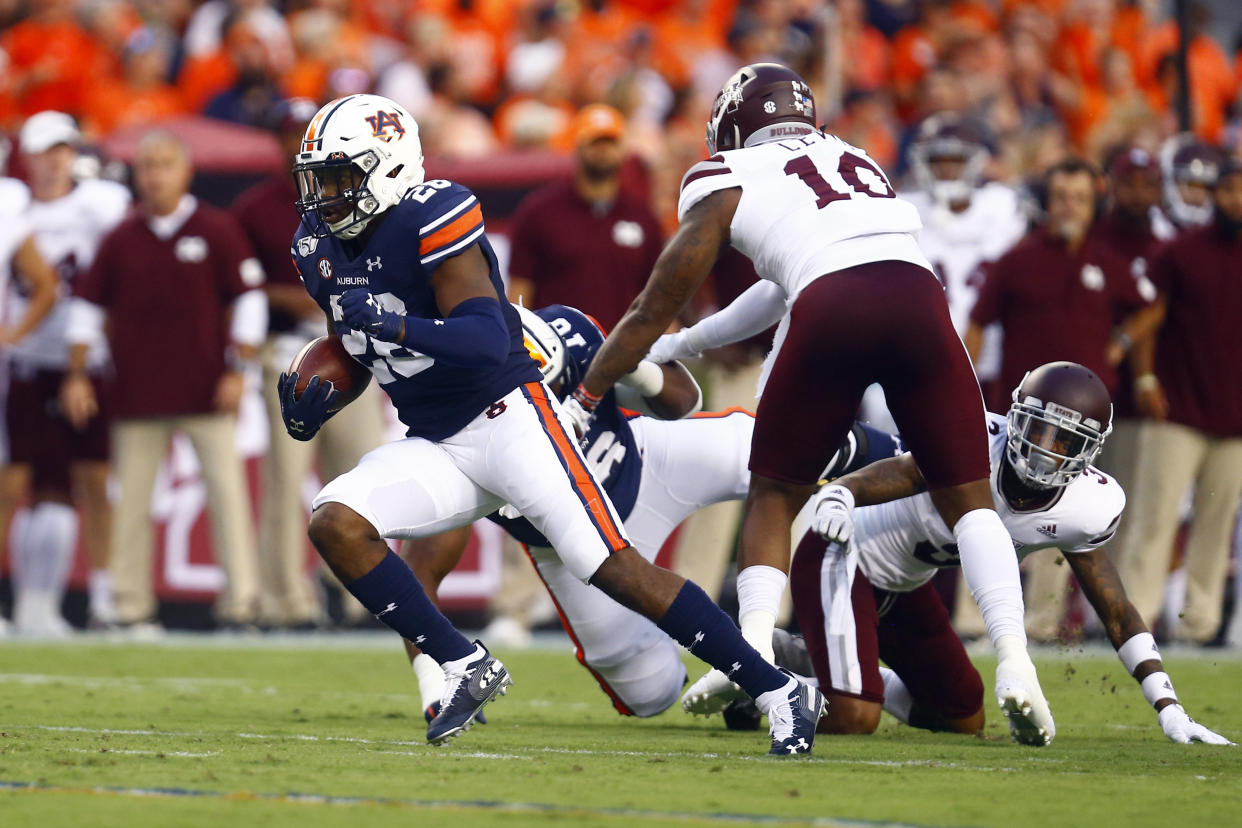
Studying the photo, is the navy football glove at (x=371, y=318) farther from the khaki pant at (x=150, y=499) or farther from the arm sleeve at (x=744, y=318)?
the khaki pant at (x=150, y=499)

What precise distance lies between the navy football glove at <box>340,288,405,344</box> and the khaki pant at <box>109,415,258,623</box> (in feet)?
15.2

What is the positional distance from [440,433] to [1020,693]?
165 cm

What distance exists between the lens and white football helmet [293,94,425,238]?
4840mm

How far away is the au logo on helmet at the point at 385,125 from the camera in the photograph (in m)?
4.92

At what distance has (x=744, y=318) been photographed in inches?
211

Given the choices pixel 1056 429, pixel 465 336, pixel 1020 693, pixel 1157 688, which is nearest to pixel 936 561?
pixel 1056 429

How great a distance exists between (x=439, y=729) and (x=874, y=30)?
9.71 metres

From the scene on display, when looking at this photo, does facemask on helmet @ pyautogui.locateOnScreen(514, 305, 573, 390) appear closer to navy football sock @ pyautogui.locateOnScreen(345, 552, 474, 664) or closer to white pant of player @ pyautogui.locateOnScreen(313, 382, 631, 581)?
white pant of player @ pyautogui.locateOnScreen(313, 382, 631, 581)

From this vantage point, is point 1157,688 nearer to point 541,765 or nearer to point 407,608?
point 541,765

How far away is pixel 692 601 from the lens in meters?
4.65

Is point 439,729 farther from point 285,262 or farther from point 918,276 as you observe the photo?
point 285,262

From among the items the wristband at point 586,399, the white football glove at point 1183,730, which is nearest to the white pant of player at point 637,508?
the wristband at point 586,399

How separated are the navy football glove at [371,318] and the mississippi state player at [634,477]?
3.12 ft

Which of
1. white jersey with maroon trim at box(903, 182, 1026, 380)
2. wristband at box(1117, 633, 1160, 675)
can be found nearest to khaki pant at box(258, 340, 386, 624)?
white jersey with maroon trim at box(903, 182, 1026, 380)
